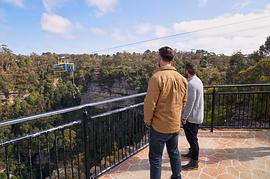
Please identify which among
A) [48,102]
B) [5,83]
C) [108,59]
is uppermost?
[108,59]

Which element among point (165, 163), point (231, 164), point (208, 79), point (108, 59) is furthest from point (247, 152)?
point (108, 59)

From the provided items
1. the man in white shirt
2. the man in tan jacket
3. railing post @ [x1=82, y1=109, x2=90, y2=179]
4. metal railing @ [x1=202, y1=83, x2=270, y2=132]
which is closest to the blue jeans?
the man in tan jacket

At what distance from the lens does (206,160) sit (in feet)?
12.0

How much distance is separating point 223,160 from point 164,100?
2.18 metres

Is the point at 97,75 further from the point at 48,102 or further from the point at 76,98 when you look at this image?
the point at 48,102

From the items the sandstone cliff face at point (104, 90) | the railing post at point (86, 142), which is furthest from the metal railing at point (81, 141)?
the sandstone cliff face at point (104, 90)

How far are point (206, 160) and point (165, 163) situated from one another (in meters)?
0.69

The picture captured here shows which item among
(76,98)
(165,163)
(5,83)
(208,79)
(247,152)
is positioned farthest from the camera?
(76,98)

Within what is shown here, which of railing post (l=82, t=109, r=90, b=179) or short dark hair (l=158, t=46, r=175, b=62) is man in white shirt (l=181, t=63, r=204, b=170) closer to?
short dark hair (l=158, t=46, r=175, b=62)

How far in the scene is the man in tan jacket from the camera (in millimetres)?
2076

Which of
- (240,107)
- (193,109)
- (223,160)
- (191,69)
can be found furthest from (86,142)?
(240,107)

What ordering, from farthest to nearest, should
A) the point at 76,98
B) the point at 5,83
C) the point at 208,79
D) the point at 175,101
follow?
the point at 76,98, the point at 5,83, the point at 208,79, the point at 175,101

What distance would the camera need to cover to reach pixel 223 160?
12.0 feet

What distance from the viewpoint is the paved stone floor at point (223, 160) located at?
10.5 ft
